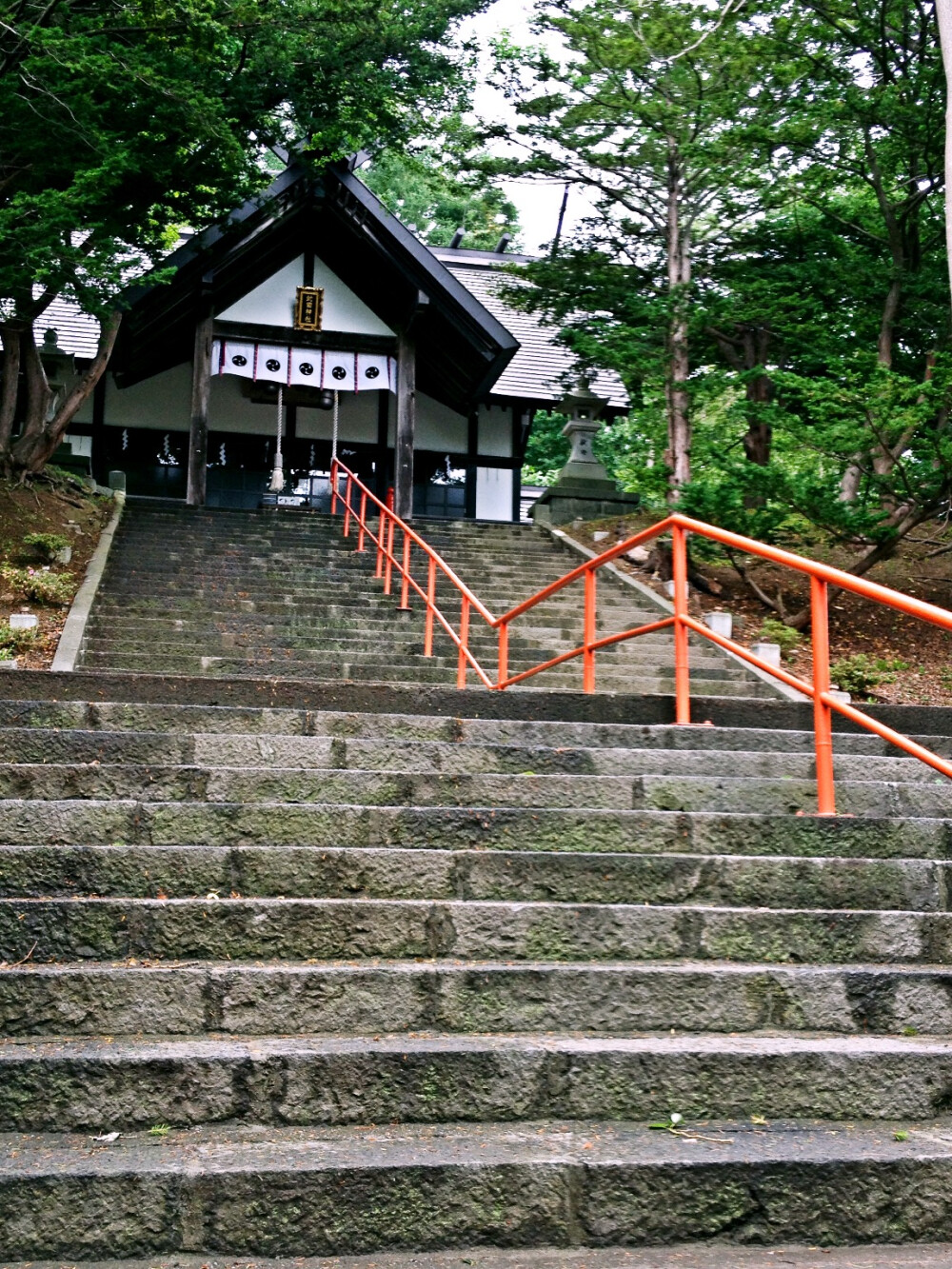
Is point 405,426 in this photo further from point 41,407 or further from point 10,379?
point 10,379

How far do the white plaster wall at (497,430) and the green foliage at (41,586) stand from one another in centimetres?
1005

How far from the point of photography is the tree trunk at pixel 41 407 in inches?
578

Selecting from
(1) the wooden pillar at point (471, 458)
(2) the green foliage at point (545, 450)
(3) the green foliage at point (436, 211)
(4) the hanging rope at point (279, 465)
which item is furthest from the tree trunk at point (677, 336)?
(3) the green foliage at point (436, 211)

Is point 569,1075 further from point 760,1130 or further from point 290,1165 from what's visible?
point 290,1165

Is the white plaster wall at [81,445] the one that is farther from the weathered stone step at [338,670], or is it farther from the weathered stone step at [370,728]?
the weathered stone step at [370,728]

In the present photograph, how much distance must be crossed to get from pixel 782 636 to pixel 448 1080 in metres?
10.7

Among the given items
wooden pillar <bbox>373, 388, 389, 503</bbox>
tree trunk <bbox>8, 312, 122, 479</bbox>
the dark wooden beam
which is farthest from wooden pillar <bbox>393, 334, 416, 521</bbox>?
tree trunk <bbox>8, 312, 122, 479</bbox>

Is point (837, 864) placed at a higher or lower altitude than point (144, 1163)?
higher

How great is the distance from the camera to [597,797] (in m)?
4.54

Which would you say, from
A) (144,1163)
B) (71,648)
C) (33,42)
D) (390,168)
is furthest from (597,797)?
(390,168)

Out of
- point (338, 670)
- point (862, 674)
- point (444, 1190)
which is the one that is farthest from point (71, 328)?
point (444, 1190)

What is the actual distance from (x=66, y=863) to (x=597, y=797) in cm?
187

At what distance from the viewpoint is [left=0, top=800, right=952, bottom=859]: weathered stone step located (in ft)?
12.7

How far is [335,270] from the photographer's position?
1902 cm
